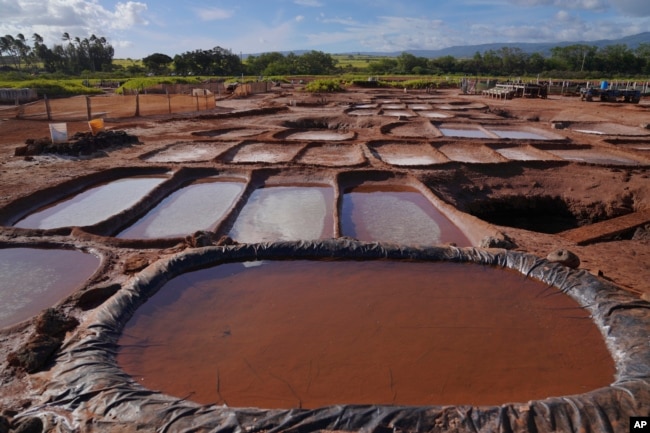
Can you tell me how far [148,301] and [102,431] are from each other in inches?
67.7

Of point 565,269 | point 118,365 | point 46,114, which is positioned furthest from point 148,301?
point 46,114

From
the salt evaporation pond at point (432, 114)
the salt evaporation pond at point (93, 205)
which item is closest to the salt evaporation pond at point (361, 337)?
the salt evaporation pond at point (93, 205)

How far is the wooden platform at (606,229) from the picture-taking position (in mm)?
6773

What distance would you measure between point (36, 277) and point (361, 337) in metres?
3.88

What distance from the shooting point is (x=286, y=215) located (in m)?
7.32

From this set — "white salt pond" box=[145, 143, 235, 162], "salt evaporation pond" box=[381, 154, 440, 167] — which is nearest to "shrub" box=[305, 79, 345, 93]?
"white salt pond" box=[145, 143, 235, 162]

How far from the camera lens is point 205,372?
3316 mm

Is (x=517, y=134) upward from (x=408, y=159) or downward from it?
upward

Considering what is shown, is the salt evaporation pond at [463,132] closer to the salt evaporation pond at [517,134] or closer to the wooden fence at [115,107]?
the salt evaporation pond at [517,134]

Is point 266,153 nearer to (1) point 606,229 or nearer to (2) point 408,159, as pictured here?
(2) point 408,159

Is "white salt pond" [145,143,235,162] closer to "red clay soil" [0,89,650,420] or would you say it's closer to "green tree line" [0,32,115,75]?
"red clay soil" [0,89,650,420]

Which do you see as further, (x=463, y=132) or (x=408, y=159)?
(x=463, y=132)

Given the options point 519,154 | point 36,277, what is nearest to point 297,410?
point 36,277

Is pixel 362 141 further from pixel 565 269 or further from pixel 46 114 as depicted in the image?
pixel 46 114
